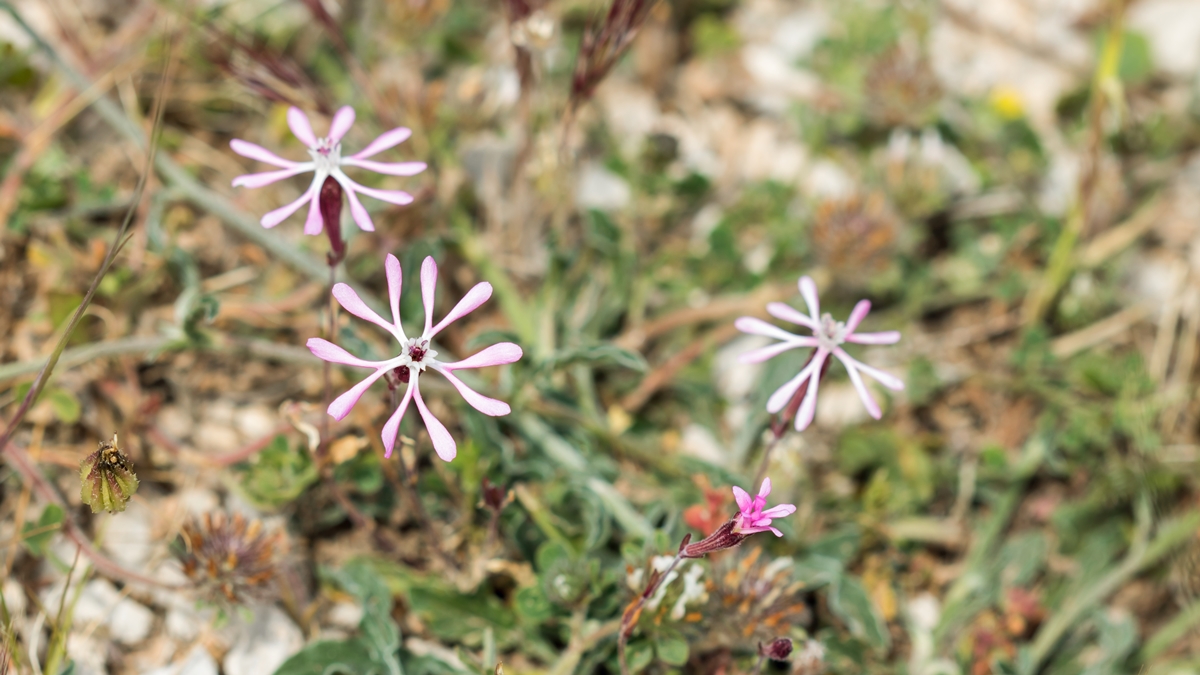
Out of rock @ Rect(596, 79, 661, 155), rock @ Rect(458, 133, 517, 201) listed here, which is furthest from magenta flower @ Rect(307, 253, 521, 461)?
rock @ Rect(596, 79, 661, 155)

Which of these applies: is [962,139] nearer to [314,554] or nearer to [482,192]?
[482,192]

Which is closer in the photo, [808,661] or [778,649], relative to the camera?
[778,649]

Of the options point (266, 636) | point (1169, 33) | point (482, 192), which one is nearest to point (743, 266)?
point (482, 192)

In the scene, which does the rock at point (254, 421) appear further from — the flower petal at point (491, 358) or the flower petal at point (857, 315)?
the flower petal at point (857, 315)

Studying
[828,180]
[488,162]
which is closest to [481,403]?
[488,162]

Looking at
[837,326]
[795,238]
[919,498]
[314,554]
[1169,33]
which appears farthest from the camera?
[1169,33]

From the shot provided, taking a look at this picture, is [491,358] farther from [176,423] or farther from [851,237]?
[851,237]
